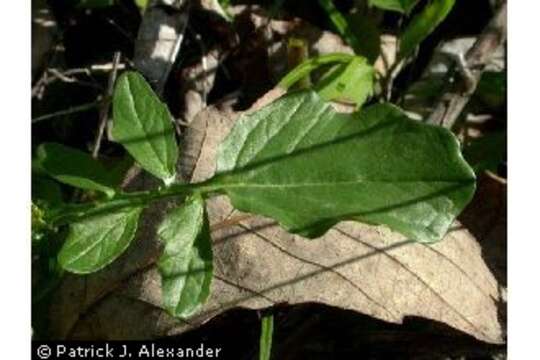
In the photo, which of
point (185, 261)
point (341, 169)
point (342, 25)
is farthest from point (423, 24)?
point (185, 261)

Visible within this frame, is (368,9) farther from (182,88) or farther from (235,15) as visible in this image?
(182,88)

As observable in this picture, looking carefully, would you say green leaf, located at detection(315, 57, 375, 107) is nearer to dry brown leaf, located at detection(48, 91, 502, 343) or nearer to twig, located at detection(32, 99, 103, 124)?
dry brown leaf, located at detection(48, 91, 502, 343)

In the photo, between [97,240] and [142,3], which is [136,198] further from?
[142,3]

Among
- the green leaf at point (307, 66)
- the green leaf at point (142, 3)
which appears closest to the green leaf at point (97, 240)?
the green leaf at point (307, 66)

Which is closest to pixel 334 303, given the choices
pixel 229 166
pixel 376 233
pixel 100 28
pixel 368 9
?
pixel 376 233

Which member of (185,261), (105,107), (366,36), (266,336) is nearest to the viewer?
(185,261)

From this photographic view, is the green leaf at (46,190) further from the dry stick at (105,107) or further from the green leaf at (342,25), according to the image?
the green leaf at (342,25)

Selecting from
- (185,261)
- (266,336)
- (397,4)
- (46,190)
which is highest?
(397,4)
